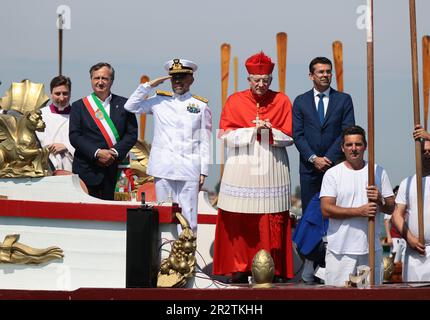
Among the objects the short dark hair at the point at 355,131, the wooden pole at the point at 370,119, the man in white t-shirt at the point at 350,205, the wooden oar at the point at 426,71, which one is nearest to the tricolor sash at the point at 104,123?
the man in white t-shirt at the point at 350,205

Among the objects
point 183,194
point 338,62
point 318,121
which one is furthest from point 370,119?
point 183,194

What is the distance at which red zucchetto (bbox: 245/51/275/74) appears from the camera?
43.6 ft

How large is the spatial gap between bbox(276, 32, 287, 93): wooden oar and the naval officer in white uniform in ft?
3.10

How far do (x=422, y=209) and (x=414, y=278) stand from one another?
36.3 inches

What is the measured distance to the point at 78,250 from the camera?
11.9m

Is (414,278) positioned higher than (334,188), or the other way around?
(334,188)

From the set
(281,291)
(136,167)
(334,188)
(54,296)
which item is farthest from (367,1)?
(136,167)

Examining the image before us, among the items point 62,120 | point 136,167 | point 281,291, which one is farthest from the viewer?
point 136,167

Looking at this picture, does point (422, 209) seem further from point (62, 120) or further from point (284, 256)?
point (62, 120)

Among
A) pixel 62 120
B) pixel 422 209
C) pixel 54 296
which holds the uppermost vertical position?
pixel 62 120

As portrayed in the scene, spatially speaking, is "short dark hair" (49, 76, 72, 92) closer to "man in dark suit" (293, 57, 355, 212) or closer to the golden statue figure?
the golden statue figure

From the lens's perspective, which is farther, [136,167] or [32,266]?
[136,167]

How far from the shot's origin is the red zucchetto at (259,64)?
13289 millimetres

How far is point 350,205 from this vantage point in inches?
485
